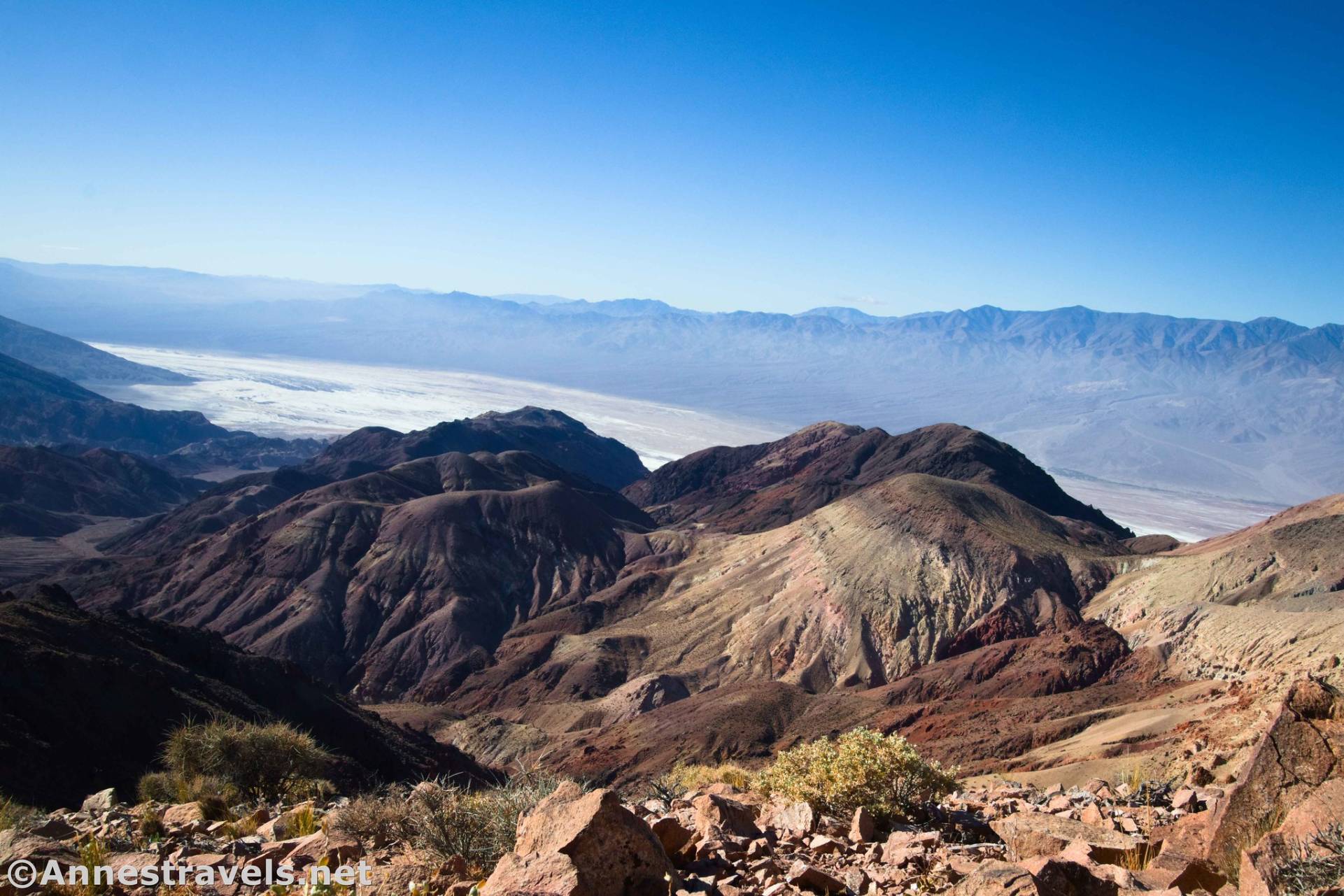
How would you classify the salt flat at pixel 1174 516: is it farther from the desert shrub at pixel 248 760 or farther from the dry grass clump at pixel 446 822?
the dry grass clump at pixel 446 822

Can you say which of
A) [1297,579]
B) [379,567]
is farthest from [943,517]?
[379,567]

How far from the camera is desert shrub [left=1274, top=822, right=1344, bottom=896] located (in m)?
→ 6.44

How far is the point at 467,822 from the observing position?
32.4ft

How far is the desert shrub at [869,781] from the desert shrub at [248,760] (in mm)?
9504

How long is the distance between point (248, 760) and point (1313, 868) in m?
17.0

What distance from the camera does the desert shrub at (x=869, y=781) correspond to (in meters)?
11.6

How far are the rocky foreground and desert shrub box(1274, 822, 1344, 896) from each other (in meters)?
0.02

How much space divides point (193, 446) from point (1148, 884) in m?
191

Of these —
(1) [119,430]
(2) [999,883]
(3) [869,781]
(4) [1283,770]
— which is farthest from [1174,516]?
(1) [119,430]

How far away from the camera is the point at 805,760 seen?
14375 mm

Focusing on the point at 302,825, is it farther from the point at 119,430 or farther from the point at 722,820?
the point at 119,430

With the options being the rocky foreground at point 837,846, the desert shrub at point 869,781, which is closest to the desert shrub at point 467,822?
the rocky foreground at point 837,846

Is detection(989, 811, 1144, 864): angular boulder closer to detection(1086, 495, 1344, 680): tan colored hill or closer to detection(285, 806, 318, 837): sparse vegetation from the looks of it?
detection(285, 806, 318, 837): sparse vegetation

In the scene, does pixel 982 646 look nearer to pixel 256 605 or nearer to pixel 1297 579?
pixel 1297 579
